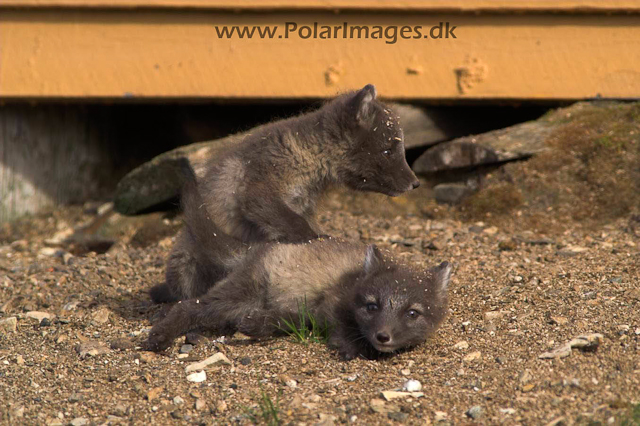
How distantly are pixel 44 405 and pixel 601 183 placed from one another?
544 cm

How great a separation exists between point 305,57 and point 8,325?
410cm

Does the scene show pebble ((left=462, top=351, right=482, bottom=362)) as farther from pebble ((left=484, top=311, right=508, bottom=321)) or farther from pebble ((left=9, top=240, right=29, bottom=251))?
pebble ((left=9, top=240, right=29, bottom=251))

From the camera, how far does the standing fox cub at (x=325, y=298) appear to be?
15.3 feet

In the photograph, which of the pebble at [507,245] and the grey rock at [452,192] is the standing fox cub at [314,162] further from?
the grey rock at [452,192]

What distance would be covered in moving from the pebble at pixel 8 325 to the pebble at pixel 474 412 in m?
3.39

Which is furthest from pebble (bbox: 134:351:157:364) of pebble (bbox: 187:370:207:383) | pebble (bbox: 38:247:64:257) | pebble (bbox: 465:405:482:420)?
pebble (bbox: 38:247:64:257)

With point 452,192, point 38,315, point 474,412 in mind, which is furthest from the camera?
point 452,192

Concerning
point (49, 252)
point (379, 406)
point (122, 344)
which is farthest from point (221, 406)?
point (49, 252)

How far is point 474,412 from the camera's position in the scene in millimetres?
3809

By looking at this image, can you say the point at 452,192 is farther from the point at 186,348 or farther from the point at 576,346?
the point at 186,348

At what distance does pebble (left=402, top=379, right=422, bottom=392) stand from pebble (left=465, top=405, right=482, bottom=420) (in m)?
0.35

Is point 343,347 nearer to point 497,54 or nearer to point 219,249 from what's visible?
point 219,249

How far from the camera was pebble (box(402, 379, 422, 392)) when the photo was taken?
411 cm

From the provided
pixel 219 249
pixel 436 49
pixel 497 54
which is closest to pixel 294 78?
pixel 436 49
